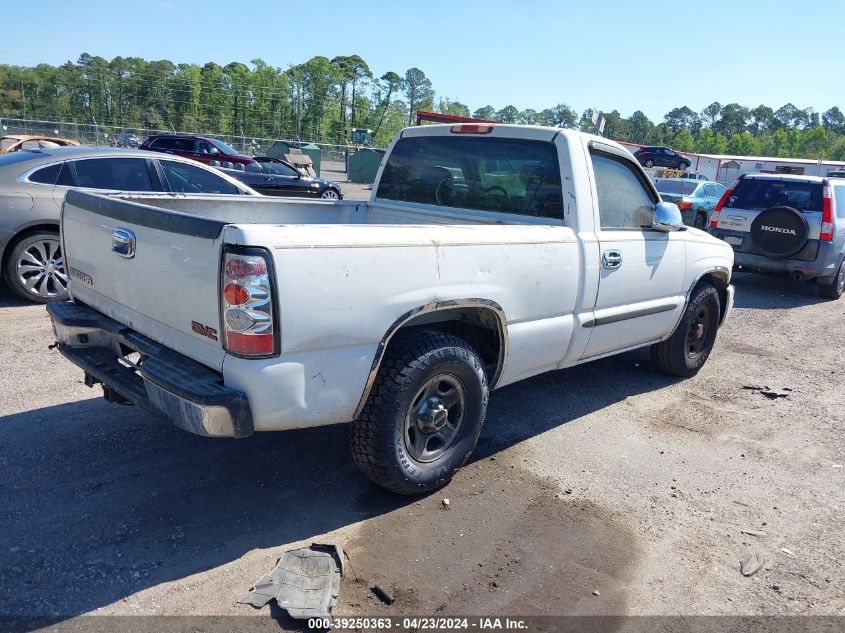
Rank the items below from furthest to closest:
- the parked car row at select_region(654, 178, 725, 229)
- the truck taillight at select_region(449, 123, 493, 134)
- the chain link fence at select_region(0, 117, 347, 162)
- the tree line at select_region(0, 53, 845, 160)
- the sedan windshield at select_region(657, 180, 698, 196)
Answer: the tree line at select_region(0, 53, 845, 160)
the chain link fence at select_region(0, 117, 347, 162)
the sedan windshield at select_region(657, 180, 698, 196)
the parked car row at select_region(654, 178, 725, 229)
the truck taillight at select_region(449, 123, 493, 134)

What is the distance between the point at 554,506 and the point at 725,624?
1.05m

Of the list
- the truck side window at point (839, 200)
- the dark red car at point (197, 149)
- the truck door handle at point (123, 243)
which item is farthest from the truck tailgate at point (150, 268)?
the dark red car at point (197, 149)

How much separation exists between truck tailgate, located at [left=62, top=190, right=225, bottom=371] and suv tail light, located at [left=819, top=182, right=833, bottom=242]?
968cm

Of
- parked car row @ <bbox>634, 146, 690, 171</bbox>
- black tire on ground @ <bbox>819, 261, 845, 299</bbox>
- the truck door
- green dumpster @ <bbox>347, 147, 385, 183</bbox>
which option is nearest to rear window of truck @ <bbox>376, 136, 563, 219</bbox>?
the truck door

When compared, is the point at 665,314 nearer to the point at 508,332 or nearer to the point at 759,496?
the point at 759,496

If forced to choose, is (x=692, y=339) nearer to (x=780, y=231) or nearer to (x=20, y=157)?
(x=780, y=231)

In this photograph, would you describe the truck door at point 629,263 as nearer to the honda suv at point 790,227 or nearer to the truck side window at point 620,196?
the truck side window at point 620,196

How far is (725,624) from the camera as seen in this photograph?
2787 millimetres

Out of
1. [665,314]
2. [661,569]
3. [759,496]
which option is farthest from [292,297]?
[665,314]

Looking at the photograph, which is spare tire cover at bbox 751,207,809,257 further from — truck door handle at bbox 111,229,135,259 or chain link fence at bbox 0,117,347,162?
chain link fence at bbox 0,117,347,162

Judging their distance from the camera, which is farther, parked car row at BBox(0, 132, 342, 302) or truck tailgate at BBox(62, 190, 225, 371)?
parked car row at BBox(0, 132, 342, 302)

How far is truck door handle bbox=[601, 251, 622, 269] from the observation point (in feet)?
14.1

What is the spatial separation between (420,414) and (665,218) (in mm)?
2493

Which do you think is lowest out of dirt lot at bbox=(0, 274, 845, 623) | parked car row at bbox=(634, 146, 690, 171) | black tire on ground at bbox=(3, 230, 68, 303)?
dirt lot at bbox=(0, 274, 845, 623)
